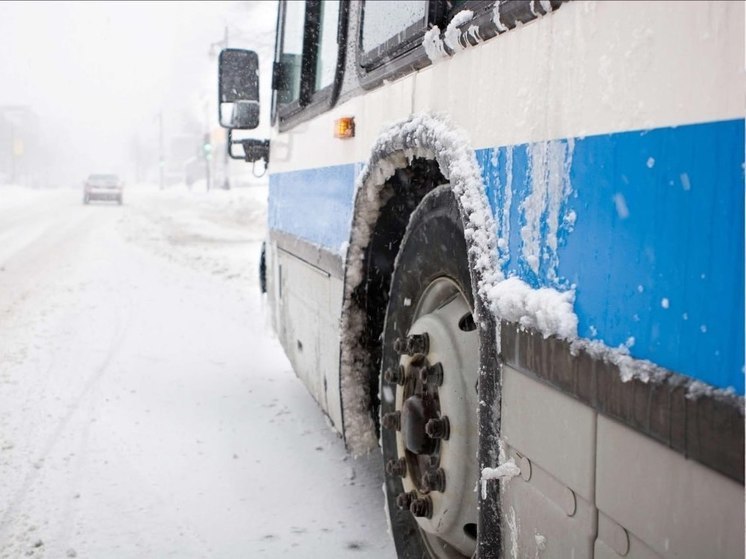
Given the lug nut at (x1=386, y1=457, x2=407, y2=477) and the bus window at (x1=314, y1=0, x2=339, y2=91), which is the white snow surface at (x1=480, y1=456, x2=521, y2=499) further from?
the bus window at (x1=314, y1=0, x2=339, y2=91)

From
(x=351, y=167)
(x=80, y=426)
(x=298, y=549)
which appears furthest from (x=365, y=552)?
(x=80, y=426)

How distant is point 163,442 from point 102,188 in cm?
3427

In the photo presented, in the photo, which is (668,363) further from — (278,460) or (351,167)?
(278,460)

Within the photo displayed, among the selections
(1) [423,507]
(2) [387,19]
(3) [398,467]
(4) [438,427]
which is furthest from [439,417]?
(2) [387,19]

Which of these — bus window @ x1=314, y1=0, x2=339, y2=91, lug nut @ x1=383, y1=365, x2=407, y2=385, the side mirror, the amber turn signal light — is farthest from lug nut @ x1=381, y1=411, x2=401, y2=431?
the side mirror

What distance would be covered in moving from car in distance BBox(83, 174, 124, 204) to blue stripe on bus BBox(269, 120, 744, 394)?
36179mm

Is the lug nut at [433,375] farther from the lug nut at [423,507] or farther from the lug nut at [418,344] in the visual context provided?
the lug nut at [423,507]

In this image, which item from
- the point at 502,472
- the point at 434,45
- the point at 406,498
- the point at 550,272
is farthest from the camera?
the point at 406,498

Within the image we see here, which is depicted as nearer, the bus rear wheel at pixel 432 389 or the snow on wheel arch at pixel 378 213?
the snow on wheel arch at pixel 378 213

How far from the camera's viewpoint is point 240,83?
4.49 metres

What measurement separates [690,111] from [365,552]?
242cm

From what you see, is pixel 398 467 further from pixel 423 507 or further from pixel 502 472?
pixel 502 472

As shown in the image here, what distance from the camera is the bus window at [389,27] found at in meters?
2.29

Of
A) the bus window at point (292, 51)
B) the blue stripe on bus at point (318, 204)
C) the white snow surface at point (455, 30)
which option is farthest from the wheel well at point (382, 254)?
the bus window at point (292, 51)
